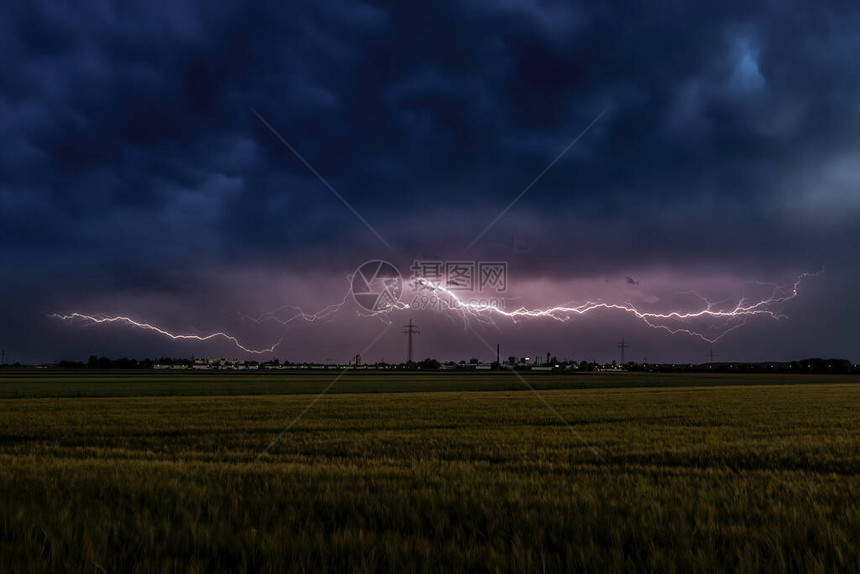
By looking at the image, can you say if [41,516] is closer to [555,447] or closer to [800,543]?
[800,543]

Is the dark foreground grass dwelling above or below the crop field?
below

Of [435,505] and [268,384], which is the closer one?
[435,505]

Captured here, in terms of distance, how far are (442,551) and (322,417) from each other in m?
19.4

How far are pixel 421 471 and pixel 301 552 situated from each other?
4834mm

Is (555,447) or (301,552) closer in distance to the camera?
(301,552)

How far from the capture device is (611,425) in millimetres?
19641

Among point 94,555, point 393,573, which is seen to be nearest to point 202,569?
point 94,555

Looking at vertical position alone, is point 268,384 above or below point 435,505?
below

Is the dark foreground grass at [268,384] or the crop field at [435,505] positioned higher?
the crop field at [435,505]

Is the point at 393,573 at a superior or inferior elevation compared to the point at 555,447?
superior

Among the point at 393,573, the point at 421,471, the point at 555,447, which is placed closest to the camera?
the point at 393,573

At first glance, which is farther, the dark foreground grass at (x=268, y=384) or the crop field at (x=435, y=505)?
the dark foreground grass at (x=268, y=384)

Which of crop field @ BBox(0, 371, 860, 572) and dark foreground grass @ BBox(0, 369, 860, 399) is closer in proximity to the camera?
crop field @ BBox(0, 371, 860, 572)

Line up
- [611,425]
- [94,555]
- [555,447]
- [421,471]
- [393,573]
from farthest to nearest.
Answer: [611,425] → [555,447] → [421,471] → [94,555] → [393,573]
